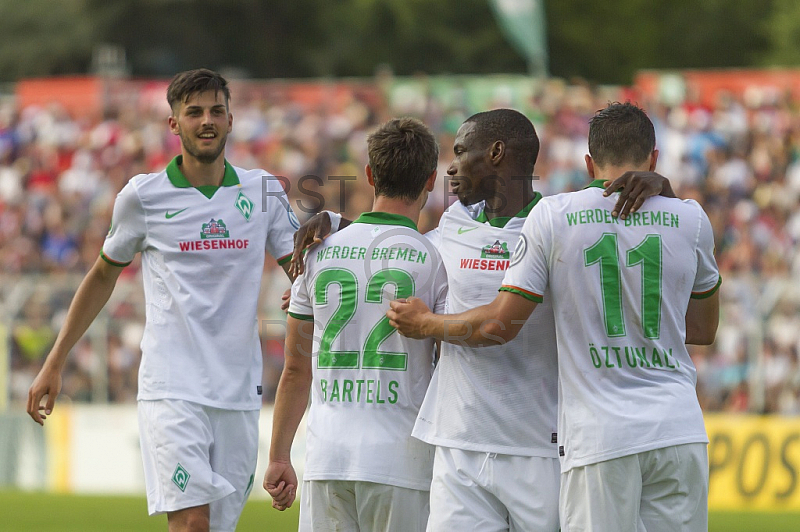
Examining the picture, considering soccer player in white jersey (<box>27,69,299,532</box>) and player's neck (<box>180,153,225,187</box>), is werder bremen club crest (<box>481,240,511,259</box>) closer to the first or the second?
soccer player in white jersey (<box>27,69,299,532</box>)

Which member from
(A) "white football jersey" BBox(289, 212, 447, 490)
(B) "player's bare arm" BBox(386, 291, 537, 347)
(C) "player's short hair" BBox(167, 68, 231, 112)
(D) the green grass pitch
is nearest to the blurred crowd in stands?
(D) the green grass pitch

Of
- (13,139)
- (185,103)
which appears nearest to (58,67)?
(13,139)

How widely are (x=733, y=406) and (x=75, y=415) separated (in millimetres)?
8351

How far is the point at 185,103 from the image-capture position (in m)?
5.67

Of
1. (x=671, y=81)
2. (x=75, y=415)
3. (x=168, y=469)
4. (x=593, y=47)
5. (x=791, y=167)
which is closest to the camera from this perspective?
(x=168, y=469)

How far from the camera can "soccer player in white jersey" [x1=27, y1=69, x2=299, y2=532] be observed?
5.44 meters

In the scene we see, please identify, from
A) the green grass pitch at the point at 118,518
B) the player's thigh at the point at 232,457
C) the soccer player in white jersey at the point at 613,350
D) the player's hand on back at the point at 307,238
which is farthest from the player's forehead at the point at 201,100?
the green grass pitch at the point at 118,518

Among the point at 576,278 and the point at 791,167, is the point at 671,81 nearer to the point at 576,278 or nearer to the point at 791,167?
the point at 791,167

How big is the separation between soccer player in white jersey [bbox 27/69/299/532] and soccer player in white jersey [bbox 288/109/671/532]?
1.34m

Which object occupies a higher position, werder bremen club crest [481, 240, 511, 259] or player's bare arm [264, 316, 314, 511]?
werder bremen club crest [481, 240, 511, 259]

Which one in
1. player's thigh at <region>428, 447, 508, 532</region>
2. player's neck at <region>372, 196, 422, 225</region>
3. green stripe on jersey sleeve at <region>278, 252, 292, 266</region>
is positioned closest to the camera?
player's thigh at <region>428, 447, 508, 532</region>

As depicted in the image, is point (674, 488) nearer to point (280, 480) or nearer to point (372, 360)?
point (372, 360)

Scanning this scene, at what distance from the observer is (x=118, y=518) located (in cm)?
1252

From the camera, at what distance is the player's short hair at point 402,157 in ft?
15.3
